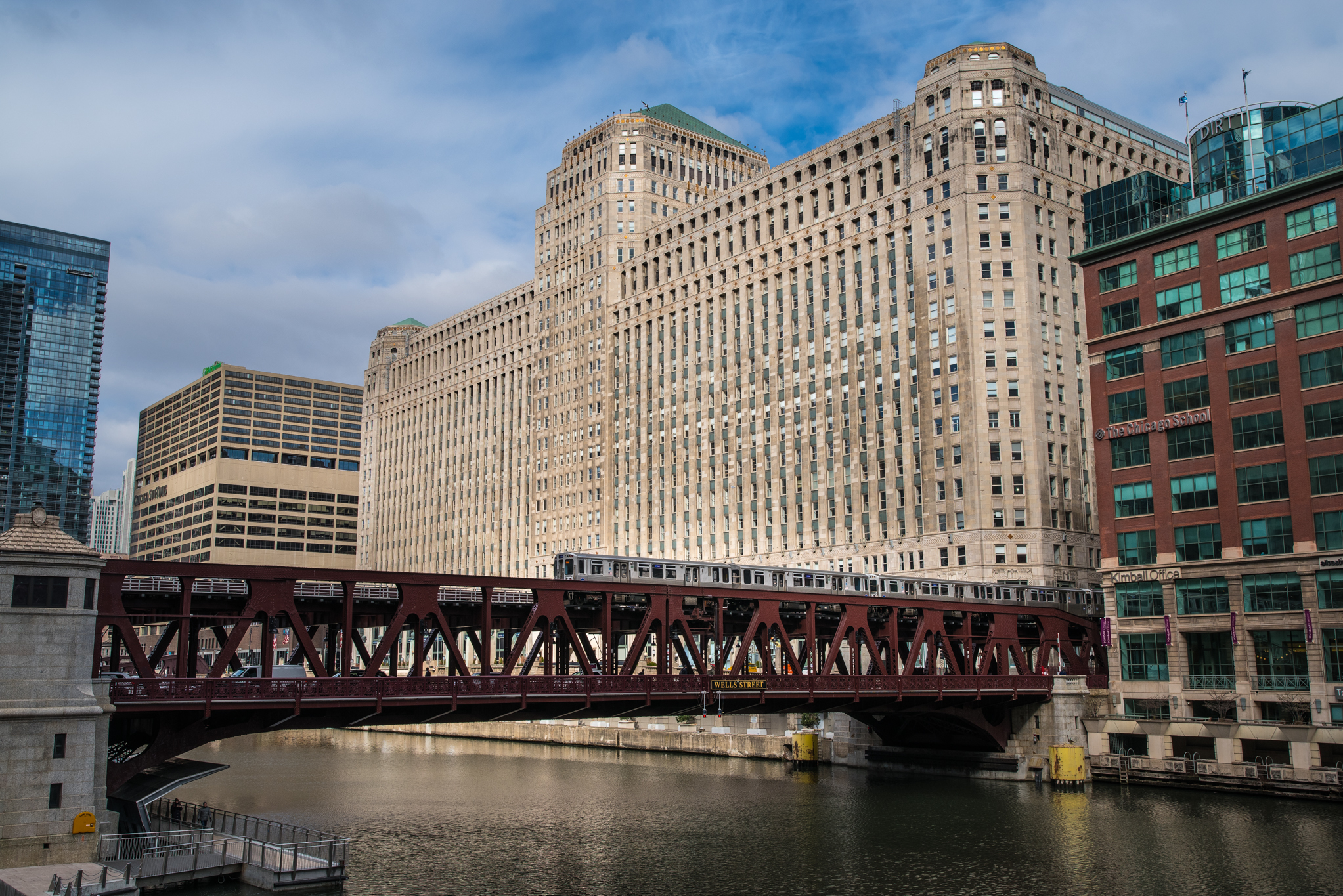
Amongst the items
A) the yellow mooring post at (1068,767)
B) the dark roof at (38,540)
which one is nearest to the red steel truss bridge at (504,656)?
the dark roof at (38,540)

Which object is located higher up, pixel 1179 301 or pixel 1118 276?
pixel 1118 276

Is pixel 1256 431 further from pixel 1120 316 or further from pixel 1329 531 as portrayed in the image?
pixel 1120 316

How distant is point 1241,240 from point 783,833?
5473 centimetres

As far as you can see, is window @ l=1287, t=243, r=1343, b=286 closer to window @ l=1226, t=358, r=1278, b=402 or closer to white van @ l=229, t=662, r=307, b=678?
window @ l=1226, t=358, r=1278, b=402

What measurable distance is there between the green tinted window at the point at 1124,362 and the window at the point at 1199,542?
12.9 meters

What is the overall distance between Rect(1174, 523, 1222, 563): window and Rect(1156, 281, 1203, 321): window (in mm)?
16148

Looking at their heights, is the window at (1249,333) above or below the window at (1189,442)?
above

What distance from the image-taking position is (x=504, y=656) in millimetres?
75938

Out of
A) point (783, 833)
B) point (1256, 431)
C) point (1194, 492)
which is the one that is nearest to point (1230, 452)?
point (1256, 431)

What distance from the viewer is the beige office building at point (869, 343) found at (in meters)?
124

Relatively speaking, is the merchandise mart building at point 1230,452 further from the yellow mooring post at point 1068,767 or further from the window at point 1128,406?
the yellow mooring post at point 1068,767

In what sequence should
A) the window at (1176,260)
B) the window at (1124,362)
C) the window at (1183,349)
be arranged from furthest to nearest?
the window at (1124,362) → the window at (1176,260) → the window at (1183,349)

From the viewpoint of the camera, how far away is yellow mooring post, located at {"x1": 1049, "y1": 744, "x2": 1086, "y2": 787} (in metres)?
85.2

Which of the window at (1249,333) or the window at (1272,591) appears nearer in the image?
the window at (1272,591)
